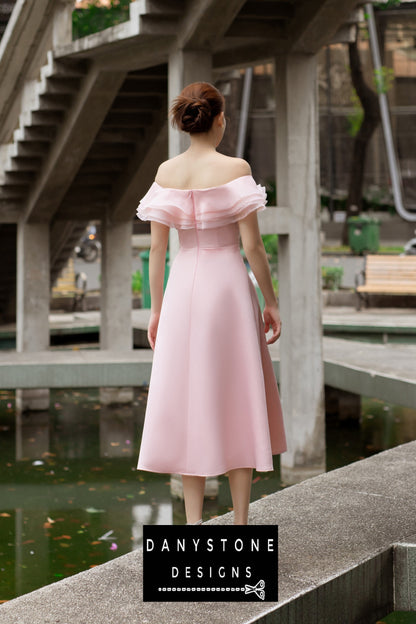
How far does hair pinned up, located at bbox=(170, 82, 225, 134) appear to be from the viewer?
3693 mm

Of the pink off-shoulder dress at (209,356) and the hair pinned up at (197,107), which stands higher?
the hair pinned up at (197,107)

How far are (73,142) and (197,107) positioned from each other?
721 centimetres

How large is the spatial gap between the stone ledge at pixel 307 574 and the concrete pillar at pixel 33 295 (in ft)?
26.2

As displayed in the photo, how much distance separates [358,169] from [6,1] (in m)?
15.6

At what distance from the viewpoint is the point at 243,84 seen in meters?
31.5

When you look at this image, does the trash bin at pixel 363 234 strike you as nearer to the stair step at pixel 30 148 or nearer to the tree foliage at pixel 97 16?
the stair step at pixel 30 148

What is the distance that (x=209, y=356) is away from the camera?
3621 mm

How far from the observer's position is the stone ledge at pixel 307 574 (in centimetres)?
334

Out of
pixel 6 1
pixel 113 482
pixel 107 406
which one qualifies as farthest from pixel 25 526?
pixel 6 1

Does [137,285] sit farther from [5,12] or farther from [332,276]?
[5,12]

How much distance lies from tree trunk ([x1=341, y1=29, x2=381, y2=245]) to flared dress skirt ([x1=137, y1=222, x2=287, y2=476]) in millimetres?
19940

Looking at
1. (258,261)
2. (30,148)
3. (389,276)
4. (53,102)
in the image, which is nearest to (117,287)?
(30,148)

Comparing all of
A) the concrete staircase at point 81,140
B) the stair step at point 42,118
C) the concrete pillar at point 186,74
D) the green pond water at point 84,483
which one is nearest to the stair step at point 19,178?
the concrete staircase at point 81,140

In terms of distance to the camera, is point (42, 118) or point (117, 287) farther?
point (117, 287)
